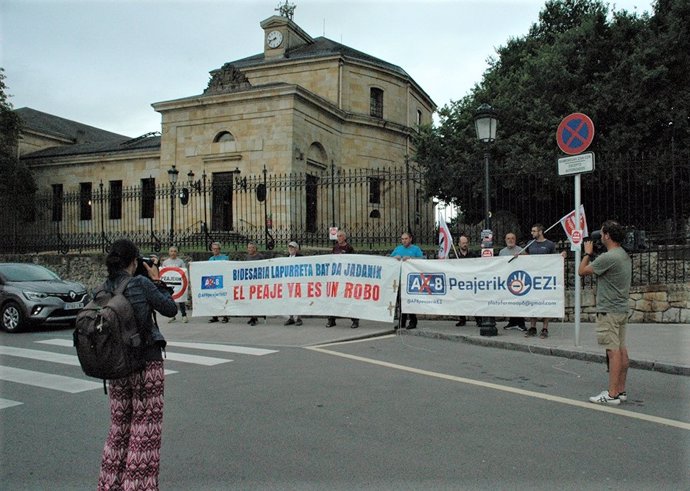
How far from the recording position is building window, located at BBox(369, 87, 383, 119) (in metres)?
39.0

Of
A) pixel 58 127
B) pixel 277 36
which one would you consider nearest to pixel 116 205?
pixel 277 36

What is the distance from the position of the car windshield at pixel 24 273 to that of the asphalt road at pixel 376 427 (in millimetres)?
5604

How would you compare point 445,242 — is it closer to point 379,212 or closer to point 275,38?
point 379,212

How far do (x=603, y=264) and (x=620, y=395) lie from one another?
1404 millimetres

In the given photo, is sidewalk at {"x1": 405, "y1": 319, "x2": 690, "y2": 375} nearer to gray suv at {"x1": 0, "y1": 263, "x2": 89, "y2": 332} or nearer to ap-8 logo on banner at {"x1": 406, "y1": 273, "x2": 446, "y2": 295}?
ap-8 logo on banner at {"x1": 406, "y1": 273, "x2": 446, "y2": 295}

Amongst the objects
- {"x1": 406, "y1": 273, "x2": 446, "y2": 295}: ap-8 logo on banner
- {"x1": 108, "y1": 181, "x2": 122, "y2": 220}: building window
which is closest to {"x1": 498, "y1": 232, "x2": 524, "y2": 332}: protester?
{"x1": 406, "y1": 273, "x2": 446, "y2": 295}: ap-8 logo on banner

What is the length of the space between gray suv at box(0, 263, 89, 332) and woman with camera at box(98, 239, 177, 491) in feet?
32.8

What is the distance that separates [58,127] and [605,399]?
1989 inches

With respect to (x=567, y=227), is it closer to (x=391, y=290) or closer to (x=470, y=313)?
(x=470, y=313)

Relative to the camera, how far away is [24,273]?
13352mm

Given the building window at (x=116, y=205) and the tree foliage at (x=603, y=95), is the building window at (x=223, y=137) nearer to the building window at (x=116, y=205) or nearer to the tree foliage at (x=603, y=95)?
the building window at (x=116, y=205)

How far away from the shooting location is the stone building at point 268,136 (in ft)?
93.8

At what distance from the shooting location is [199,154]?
30578mm

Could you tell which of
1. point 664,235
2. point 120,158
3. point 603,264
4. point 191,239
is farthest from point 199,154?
point 603,264
